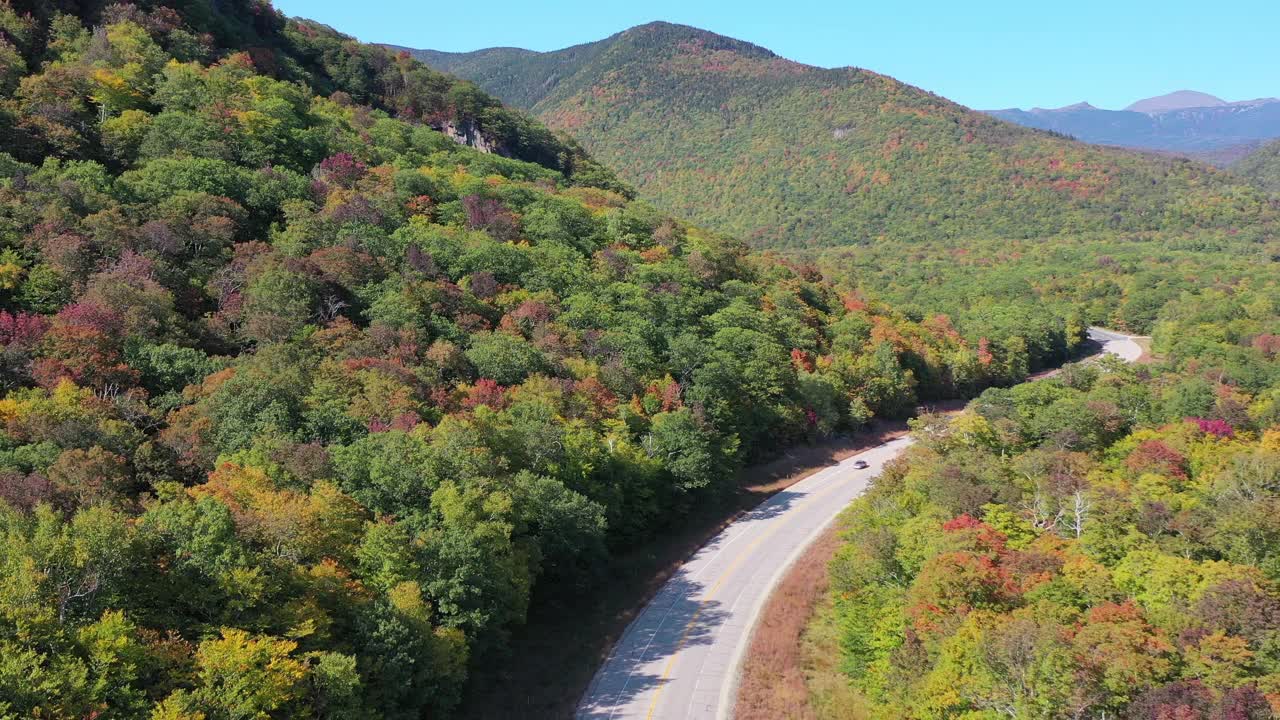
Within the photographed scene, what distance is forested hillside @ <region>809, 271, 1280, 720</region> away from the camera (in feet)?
81.0

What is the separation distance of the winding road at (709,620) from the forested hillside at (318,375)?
444cm

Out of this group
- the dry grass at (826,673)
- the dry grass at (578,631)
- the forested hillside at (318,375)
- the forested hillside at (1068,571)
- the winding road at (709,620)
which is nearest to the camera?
the forested hillside at (318,375)

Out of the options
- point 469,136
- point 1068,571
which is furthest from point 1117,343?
point 1068,571

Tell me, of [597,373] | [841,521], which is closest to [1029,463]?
[841,521]

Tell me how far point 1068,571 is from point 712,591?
57.5ft

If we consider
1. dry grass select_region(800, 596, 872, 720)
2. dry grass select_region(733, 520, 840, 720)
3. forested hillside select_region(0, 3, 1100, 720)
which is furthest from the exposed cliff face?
dry grass select_region(800, 596, 872, 720)

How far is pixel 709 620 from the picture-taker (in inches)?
1567

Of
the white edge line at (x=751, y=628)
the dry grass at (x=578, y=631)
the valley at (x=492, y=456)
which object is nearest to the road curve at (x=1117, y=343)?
the valley at (x=492, y=456)

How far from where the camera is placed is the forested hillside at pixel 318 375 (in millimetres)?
24203

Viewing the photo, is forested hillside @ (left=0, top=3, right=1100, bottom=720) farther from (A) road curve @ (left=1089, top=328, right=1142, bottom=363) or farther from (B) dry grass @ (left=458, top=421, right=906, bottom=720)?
(A) road curve @ (left=1089, top=328, right=1142, bottom=363)

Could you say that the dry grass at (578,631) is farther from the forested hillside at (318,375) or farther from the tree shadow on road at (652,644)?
the forested hillside at (318,375)

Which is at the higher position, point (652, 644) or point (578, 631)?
point (578, 631)

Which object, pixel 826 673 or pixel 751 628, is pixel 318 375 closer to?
pixel 751 628

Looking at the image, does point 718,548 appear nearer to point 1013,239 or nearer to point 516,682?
point 516,682
